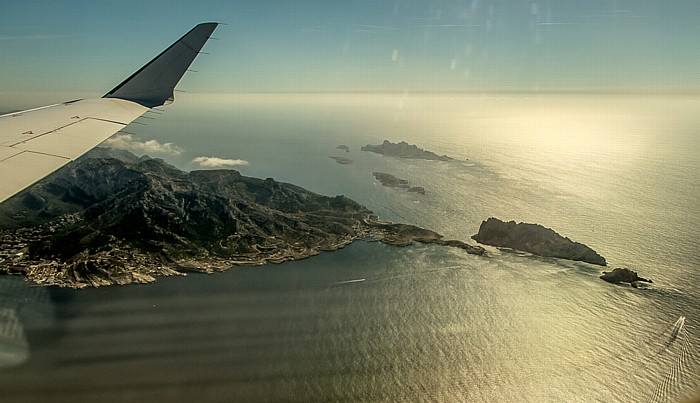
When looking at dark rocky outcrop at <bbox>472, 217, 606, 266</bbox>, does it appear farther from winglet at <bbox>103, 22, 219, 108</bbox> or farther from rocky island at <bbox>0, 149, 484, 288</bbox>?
winglet at <bbox>103, 22, 219, 108</bbox>

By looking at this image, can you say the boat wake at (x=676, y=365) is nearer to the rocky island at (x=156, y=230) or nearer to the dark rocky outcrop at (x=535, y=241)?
the dark rocky outcrop at (x=535, y=241)

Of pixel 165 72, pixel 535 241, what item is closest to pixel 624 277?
pixel 535 241

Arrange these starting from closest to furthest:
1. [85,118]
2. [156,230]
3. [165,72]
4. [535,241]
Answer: [85,118], [165,72], [535,241], [156,230]

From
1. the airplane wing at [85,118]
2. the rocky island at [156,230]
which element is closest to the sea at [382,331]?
the rocky island at [156,230]

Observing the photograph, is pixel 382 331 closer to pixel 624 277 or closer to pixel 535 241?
pixel 624 277

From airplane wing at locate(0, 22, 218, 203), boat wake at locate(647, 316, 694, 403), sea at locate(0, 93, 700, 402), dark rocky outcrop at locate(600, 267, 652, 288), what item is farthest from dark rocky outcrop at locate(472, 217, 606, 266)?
airplane wing at locate(0, 22, 218, 203)

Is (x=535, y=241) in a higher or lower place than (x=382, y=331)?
higher
